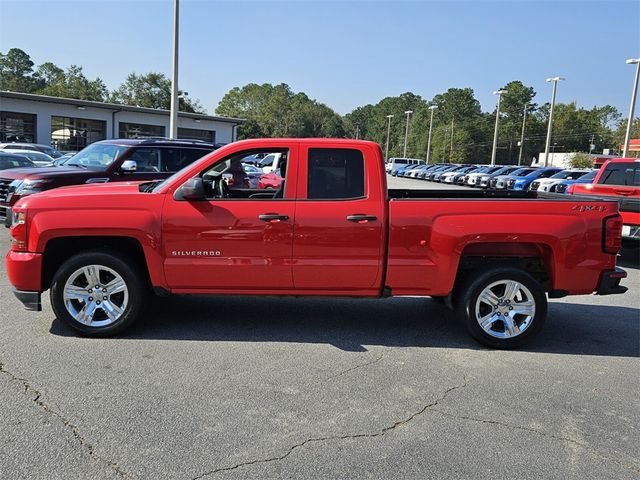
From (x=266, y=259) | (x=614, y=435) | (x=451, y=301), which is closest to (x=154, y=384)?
(x=266, y=259)

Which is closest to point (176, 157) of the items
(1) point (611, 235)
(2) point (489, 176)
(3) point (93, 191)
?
(3) point (93, 191)

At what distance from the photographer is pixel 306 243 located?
16.7 feet

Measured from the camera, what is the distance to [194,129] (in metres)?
52.2

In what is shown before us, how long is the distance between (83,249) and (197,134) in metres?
49.7

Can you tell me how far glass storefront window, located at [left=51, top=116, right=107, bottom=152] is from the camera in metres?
43.0

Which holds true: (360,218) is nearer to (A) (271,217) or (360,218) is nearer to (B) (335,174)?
(B) (335,174)

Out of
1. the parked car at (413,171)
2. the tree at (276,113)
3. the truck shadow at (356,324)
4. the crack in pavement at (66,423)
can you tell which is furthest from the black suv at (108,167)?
the tree at (276,113)

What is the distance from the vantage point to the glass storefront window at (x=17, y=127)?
40094mm

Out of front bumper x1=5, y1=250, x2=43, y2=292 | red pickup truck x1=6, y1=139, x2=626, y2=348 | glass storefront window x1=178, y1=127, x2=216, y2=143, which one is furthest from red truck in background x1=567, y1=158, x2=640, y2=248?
glass storefront window x1=178, y1=127, x2=216, y2=143

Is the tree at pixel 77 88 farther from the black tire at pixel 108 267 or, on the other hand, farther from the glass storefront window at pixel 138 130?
the black tire at pixel 108 267

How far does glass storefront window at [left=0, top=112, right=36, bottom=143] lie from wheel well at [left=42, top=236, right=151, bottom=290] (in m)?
40.3

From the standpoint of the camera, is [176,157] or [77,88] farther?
[77,88]

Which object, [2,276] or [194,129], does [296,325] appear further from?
[194,129]

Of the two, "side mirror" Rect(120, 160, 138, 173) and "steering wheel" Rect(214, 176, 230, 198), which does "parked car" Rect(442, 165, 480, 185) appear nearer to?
"side mirror" Rect(120, 160, 138, 173)
